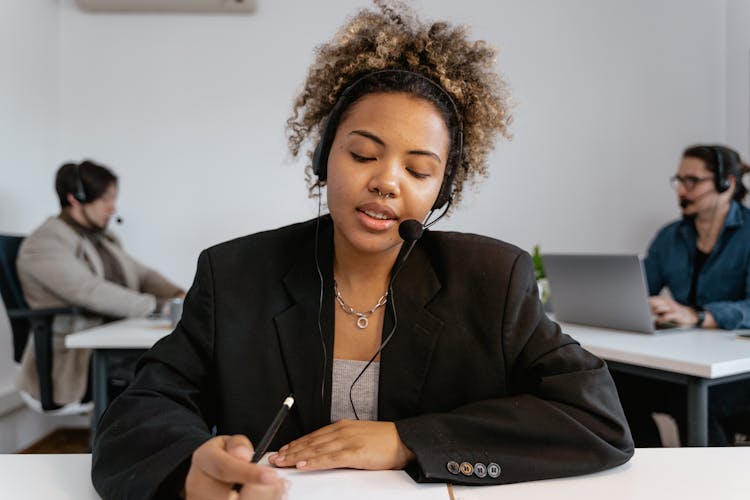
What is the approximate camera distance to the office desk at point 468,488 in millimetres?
759

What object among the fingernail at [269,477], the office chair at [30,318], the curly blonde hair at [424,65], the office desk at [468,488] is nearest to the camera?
the fingernail at [269,477]

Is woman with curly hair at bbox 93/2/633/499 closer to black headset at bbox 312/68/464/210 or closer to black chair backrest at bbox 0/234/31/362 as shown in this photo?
black headset at bbox 312/68/464/210

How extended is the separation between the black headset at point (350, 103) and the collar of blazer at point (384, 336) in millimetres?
162

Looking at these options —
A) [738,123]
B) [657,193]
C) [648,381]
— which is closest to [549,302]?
[648,381]

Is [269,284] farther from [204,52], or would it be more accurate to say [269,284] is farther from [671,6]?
[671,6]

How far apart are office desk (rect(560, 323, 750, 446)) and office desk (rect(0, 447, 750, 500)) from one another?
787mm

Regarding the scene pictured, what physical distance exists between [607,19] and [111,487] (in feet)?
11.6

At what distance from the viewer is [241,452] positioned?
2.20 ft

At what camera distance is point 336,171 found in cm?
102

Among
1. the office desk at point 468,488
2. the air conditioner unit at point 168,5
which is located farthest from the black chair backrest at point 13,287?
the office desk at point 468,488

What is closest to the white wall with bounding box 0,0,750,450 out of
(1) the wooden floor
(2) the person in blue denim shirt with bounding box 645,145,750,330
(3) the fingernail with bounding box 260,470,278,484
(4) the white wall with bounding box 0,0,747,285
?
(4) the white wall with bounding box 0,0,747,285

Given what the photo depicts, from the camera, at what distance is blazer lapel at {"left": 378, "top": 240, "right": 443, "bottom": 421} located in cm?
103

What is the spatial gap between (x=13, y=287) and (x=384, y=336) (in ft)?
6.68

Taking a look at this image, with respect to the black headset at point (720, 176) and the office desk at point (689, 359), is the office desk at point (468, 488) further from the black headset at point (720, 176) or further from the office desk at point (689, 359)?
the black headset at point (720, 176)
